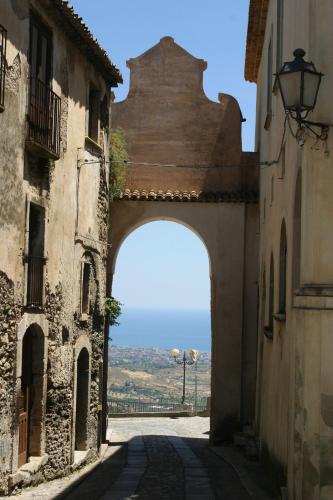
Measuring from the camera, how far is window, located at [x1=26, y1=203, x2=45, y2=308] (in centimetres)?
1374

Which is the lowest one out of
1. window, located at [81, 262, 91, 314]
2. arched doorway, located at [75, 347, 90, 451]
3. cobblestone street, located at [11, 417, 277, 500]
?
cobblestone street, located at [11, 417, 277, 500]

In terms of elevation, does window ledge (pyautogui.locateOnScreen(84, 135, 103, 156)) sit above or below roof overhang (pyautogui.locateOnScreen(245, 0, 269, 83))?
below

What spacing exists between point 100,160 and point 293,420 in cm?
1050

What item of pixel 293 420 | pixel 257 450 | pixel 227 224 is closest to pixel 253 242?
pixel 227 224

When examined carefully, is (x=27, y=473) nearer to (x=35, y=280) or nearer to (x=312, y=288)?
(x=35, y=280)

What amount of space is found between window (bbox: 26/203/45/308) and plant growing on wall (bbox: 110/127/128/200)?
6493 millimetres

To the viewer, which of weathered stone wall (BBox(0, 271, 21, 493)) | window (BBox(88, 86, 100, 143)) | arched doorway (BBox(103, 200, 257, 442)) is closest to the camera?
weathered stone wall (BBox(0, 271, 21, 493))

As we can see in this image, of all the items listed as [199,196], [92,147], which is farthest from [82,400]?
[199,196]

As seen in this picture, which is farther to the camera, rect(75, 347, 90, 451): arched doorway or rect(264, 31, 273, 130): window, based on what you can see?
rect(75, 347, 90, 451): arched doorway

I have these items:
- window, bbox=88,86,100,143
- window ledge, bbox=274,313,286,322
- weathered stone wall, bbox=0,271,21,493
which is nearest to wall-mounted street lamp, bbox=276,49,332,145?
window ledge, bbox=274,313,286,322

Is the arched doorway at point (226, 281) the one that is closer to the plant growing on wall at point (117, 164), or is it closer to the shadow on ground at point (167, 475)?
the plant growing on wall at point (117, 164)

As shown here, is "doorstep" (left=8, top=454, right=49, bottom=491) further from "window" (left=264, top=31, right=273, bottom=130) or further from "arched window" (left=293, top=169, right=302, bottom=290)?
"window" (left=264, top=31, right=273, bottom=130)

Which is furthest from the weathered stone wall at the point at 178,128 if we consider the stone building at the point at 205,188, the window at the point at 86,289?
the window at the point at 86,289

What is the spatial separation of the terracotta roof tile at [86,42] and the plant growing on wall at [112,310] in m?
5.36
